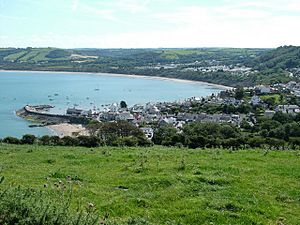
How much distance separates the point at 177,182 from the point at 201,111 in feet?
236

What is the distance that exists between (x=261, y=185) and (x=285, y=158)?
444 cm

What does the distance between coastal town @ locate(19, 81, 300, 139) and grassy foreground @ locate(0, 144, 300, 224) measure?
50.1m

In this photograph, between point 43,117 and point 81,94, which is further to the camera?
point 81,94

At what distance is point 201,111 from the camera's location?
270ft

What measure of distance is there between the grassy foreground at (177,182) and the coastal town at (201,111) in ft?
164

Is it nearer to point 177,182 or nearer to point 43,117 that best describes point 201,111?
point 43,117

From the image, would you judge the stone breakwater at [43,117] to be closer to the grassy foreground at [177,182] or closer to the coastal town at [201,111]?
the coastal town at [201,111]

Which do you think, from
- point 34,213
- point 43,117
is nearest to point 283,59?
point 43,117

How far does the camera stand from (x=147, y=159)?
14.7 m

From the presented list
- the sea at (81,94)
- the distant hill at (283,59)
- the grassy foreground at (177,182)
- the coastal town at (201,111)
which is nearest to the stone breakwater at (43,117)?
the coastal town at (201,111)

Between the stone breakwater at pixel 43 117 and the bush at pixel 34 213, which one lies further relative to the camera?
the stone breakwater at pixel 43 117

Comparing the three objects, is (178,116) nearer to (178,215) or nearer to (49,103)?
(49,103)

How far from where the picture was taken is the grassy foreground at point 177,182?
8430 millimetres

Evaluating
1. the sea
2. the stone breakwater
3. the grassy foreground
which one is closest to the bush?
the grassy foreground
